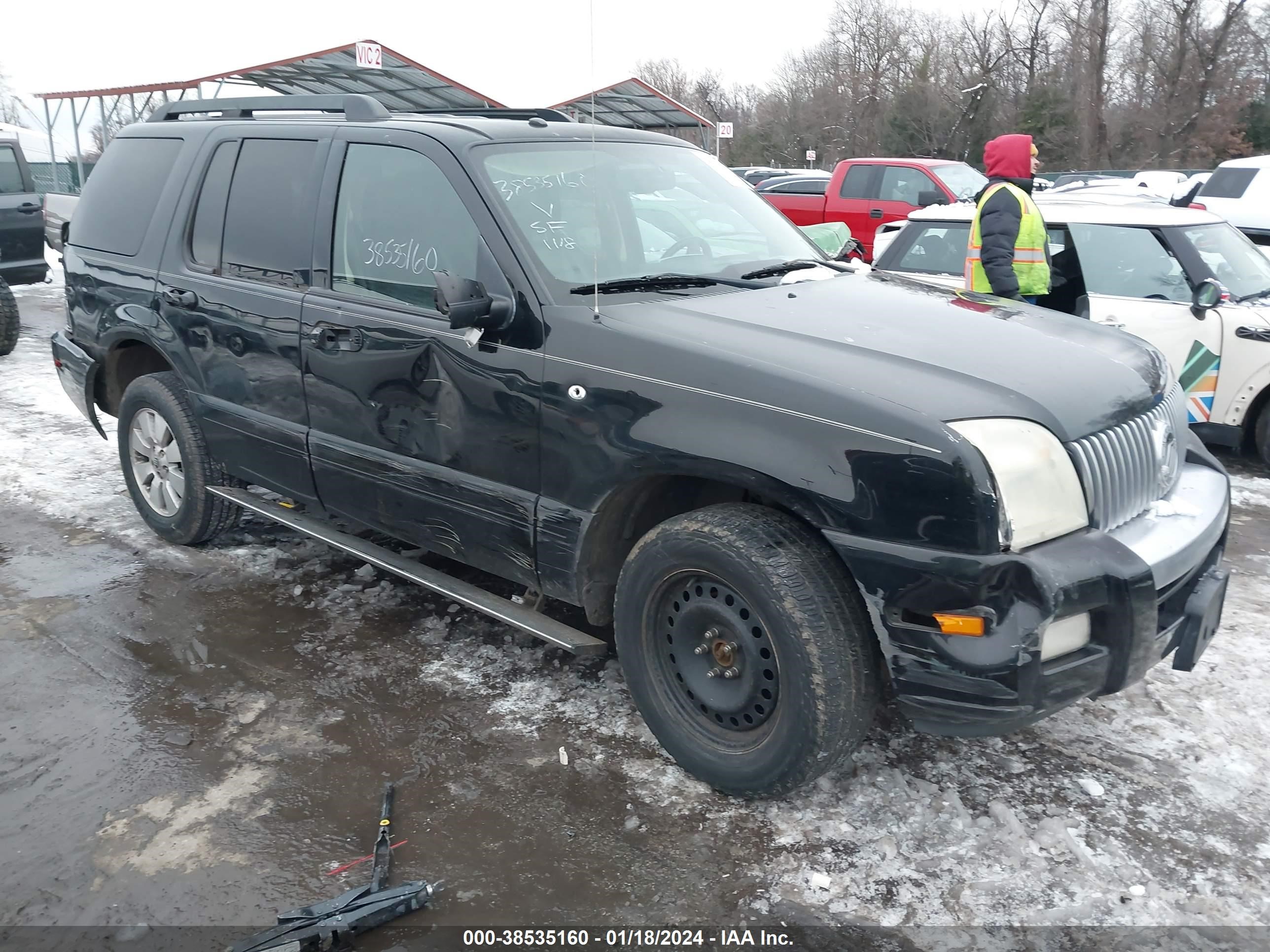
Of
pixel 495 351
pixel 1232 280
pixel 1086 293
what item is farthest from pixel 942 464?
pixel 1232 280

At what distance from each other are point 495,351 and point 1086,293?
4.55 m

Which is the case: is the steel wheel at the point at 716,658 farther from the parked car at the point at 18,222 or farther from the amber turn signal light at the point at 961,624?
the parked car at the point at 18,222

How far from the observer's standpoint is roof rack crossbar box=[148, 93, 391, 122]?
3.99 metres

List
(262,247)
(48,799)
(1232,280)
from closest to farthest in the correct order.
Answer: (48,799) < (262,247) < (1232,280)

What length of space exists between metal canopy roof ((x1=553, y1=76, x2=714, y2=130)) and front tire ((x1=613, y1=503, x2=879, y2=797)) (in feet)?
53.5

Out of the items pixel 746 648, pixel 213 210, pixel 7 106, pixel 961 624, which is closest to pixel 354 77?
pixel 213 210

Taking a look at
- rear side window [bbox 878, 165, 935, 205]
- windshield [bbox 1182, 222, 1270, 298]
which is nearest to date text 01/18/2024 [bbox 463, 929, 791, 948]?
windshield [bbox 1182, 222, 1270, 298]

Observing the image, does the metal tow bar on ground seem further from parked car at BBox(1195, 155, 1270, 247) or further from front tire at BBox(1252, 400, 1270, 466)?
parked car at BBox(1195, 155, 1270, 247)

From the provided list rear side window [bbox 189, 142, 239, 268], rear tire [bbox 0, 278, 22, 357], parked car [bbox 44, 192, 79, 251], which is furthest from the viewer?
parked car [bbox 44, 192, 79, 251]

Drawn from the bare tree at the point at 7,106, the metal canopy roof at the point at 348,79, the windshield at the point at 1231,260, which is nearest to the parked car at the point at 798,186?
the metal canopy roof at the point at 348,79

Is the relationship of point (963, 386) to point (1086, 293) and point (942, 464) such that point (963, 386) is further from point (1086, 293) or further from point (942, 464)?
point (1086, 293)

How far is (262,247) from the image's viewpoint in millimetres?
4191

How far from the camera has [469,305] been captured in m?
3.18

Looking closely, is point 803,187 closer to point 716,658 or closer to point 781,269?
point 781,269
